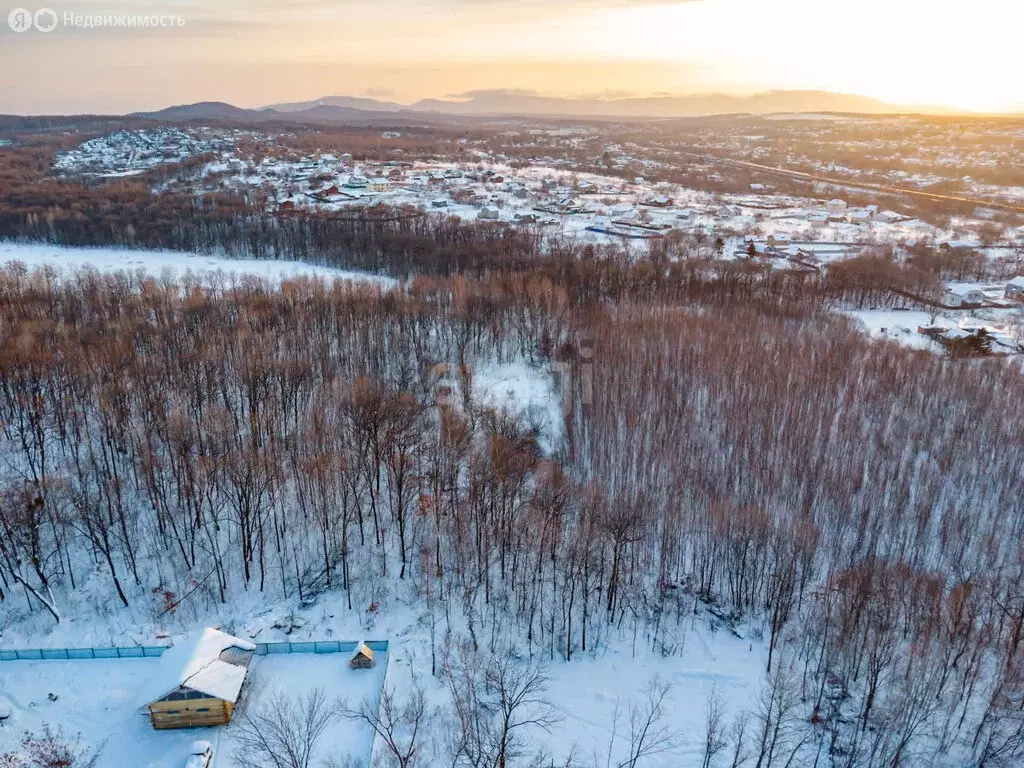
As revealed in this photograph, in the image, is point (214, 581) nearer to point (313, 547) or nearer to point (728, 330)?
point (313, 547)

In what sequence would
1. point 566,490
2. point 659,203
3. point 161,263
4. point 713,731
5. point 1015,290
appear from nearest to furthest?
point 713,731 < point 566,490 < point 1015,290 < point 161,263 < point 659,203

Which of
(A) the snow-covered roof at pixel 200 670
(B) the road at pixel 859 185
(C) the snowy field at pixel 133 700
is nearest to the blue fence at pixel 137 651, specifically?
(C) the snowy field at pixel 133 700

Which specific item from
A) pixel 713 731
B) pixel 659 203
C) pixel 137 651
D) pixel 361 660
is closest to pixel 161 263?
pixel 137 651

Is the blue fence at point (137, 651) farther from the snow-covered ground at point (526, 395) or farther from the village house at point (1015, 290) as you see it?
the village house at point (1015, 290)

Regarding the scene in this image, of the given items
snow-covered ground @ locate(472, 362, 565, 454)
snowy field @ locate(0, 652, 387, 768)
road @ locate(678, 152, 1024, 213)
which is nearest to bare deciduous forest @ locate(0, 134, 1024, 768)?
snow-covered ground @ locate(472, 362, 565, 454)

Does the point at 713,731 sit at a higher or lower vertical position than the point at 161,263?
lower

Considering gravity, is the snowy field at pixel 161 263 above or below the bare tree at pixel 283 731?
above

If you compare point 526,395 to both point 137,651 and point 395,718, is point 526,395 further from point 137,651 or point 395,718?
point 137,651
